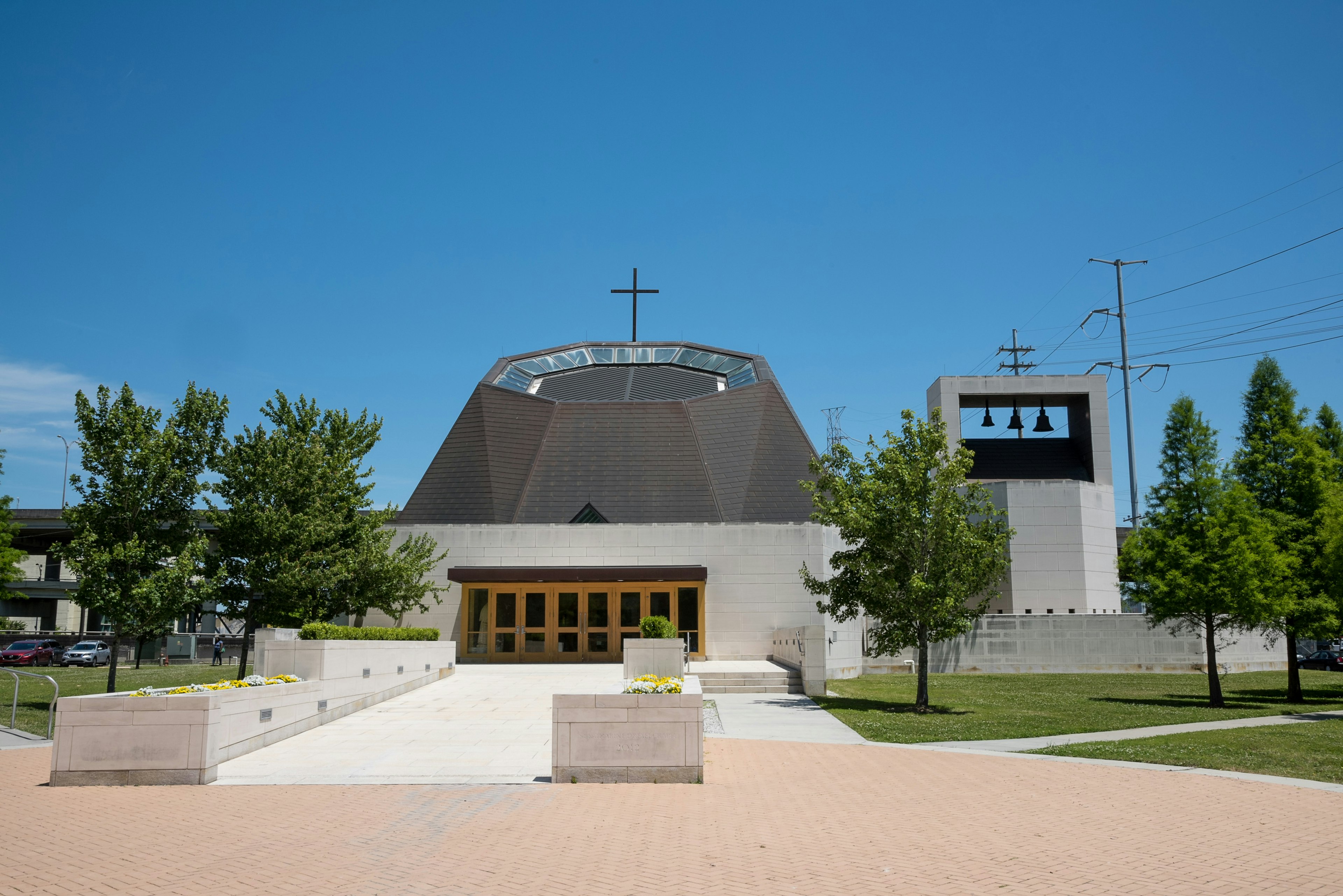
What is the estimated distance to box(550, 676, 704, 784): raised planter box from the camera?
11141mm

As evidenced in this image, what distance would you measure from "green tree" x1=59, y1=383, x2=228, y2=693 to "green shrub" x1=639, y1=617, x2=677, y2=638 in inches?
407

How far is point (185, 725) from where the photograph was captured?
1123cm

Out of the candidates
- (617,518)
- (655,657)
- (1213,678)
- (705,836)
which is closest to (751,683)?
(655,657)

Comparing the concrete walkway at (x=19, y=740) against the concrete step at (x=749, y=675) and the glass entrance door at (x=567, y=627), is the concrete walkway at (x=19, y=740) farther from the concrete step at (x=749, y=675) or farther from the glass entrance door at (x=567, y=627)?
the glass entrance door at (x=567, y=627)

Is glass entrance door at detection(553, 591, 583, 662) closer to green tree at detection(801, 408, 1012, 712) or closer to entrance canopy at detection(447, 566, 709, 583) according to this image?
entrance canopy at detection(447, 566, 709, 583)

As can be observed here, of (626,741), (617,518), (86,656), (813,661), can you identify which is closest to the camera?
(626,741)

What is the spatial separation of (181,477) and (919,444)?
16124 mm

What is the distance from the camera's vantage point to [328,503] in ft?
84.2

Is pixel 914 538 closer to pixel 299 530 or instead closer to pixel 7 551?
pixel 299 530

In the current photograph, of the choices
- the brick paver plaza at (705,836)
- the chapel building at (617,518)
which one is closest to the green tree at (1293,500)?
the chapel building at (617,518)

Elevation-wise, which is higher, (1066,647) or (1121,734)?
(1066,647)

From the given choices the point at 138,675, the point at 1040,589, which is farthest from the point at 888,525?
the point at 138,675

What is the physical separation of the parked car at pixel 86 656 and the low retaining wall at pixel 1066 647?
34.5 meters

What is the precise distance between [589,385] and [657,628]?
20470 mm
